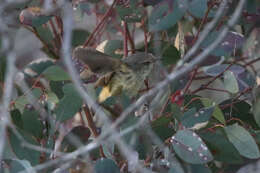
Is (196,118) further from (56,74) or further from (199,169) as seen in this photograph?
(56,74)

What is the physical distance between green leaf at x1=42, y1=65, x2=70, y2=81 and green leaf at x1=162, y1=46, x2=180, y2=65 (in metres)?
0.32

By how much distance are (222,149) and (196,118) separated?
16 cm

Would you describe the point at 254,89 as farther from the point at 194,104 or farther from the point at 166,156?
the point at 166,156

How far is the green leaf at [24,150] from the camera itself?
4.75 feet

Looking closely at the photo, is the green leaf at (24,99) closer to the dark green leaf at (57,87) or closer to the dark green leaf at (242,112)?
the dark green leaf at (57,87)

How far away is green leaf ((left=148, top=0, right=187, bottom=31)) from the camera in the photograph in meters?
1.40

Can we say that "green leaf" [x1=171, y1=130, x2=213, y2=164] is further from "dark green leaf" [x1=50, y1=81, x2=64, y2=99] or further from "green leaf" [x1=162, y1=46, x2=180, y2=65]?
"dark green leaf" [x1=50, y1=81, x2=64, y2=99]

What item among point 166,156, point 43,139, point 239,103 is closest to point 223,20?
point 239,103


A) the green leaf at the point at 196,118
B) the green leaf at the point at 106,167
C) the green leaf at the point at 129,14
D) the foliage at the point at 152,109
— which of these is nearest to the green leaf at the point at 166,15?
the foliage at the point at 152,109

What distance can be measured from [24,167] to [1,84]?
0.37m

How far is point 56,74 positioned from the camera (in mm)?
1501

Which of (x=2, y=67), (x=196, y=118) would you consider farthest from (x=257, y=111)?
(x=2, y=67)

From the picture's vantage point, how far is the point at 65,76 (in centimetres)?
149

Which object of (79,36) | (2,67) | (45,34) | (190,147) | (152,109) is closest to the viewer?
(190,147)
